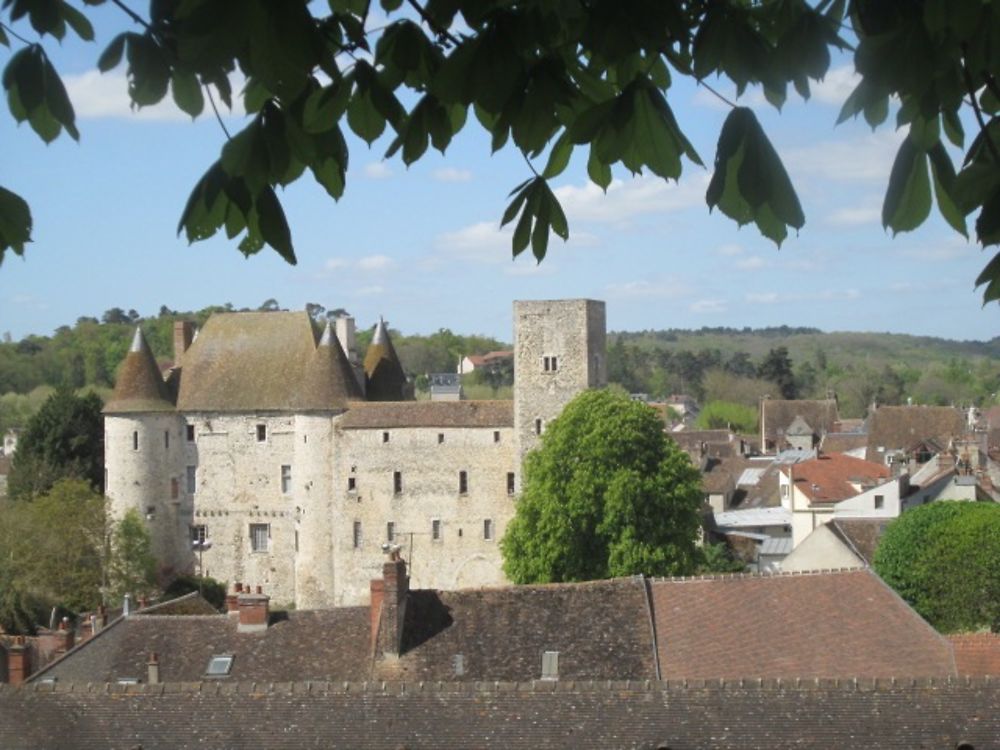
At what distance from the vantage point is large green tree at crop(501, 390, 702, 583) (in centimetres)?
3778

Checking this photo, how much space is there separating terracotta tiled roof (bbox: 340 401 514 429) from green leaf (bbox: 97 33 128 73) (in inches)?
1660

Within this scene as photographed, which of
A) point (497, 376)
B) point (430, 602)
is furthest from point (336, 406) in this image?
point (497, 376)

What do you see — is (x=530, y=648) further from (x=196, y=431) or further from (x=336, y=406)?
(x=196, y=431)

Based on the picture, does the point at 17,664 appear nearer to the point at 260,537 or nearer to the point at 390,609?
the point at 390,609

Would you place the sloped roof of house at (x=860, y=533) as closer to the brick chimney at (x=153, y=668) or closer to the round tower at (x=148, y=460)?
the brick chimney at (x=153, y=668)

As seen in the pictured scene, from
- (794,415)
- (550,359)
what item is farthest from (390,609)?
(794,415)

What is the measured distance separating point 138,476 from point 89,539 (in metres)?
4.84

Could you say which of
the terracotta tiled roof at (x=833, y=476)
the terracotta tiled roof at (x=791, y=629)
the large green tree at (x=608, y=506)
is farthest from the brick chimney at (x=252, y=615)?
the terracotta tiled roof at (x=833, y=476)

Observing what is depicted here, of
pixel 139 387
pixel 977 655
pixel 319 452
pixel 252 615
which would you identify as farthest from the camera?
pixel 139 387

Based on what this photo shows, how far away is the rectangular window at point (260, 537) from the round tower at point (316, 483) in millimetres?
1249

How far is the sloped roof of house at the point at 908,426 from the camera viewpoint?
6894cm

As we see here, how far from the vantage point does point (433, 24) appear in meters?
3.83

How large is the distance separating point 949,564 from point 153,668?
1804 cm

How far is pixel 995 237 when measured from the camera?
3.62 m
